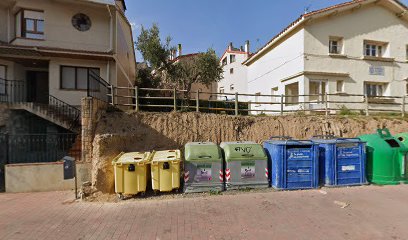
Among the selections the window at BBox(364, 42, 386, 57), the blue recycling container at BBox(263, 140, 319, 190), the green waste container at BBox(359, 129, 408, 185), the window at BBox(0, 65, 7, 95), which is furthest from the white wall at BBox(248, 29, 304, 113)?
the window at BBox(0, 65, 7, 95)

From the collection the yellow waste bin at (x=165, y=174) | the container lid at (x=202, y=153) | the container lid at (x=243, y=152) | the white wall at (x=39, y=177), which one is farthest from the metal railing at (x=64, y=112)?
the container lid at (x=243, y=152)

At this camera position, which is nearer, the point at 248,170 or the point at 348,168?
the point at 248,170

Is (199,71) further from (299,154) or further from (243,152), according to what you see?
(299,154)

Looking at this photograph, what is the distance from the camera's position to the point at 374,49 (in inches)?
625

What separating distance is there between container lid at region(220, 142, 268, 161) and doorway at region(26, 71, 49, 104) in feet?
40.9

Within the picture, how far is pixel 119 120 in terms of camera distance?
30.0 feet

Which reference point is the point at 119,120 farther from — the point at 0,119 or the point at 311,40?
the point at 311,40

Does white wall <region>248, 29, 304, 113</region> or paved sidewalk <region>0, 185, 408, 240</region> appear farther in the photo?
white wall <region>248, 29, 304, 113</region>

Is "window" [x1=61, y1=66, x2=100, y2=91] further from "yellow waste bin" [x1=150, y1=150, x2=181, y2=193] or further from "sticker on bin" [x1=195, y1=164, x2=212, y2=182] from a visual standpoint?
"sticker on bin" [x1=195, y1=164, x2=212, y2=182]

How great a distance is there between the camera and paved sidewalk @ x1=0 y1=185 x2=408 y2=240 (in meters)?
4.44

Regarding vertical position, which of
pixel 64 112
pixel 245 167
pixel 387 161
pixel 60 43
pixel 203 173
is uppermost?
pixel 60 43

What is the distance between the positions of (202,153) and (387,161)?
599 cm

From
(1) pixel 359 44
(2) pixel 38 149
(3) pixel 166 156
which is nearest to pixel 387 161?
(3) pixel 166 156

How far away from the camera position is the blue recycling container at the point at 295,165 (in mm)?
7070
